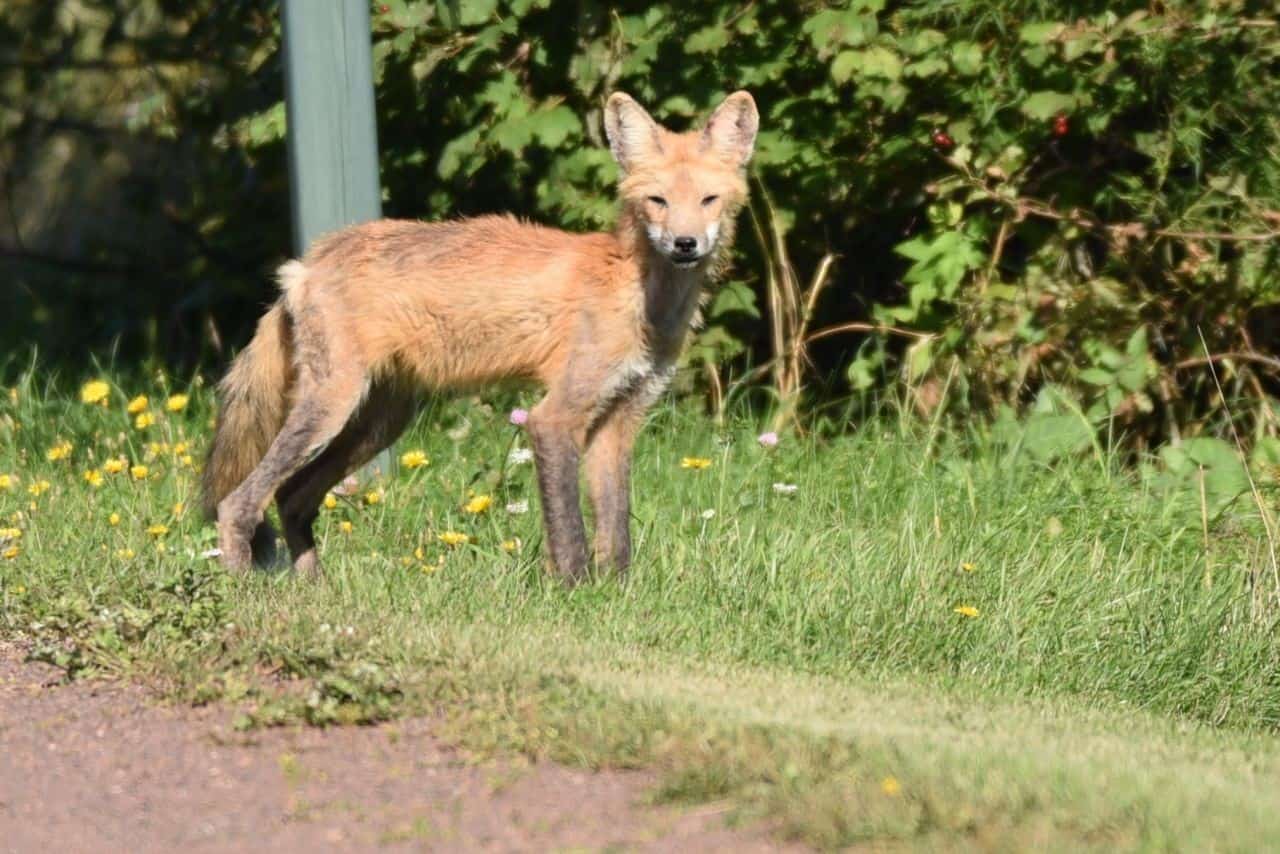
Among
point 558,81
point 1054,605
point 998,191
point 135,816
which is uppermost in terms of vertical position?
point 558,81

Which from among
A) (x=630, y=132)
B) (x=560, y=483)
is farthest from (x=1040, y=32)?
(x=560, y=483)

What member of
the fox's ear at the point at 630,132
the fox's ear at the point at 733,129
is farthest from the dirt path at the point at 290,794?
the fox's ear at the point at 733,129

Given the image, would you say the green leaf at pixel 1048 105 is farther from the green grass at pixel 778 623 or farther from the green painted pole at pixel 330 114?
the green painted pole at pixel 330 114

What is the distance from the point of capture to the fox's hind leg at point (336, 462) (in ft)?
20.5

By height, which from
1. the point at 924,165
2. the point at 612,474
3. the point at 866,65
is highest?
the point at 866,65

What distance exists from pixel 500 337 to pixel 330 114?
5.54 ft

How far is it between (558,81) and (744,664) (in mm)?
4392

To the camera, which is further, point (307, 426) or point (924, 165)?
point (924, 165)

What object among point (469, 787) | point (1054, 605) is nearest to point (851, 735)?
point (469, 787)

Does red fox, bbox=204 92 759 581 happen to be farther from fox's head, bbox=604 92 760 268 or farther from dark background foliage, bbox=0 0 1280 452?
dark background foliage, bbox=0 0 1280 452

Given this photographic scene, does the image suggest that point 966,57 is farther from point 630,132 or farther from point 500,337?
point 500,337

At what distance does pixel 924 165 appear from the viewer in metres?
8.61

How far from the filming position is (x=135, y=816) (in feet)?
12.0

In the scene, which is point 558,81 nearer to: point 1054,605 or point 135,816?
point 1054,605
